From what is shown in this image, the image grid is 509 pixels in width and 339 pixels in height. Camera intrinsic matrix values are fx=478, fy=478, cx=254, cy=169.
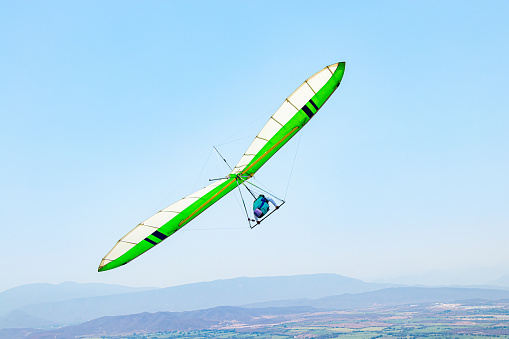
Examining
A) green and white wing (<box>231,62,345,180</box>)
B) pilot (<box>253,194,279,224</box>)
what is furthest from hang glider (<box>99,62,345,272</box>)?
pilot (<box>253,194,279,224</box>)

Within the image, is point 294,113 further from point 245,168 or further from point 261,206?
point 261,206

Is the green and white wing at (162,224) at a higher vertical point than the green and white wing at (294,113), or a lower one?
lower

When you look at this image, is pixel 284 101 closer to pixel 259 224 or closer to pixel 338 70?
pixel 338 70

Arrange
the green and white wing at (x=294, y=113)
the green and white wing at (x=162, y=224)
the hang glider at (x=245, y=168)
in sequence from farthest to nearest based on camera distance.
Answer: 1. the green and white wing at (x=294, y=113)
2. the hang glider at (x=245, y=168)
3. the green and white wing at (x=162, y=224)

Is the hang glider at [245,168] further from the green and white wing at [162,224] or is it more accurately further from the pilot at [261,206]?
the pilot at [261,206]

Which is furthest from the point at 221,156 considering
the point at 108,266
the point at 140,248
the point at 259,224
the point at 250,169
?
the point at 108,266

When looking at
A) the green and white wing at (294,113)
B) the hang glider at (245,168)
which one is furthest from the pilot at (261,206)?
the green and white wing at (294,113)

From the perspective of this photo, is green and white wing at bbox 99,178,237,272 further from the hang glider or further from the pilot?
the pilot
